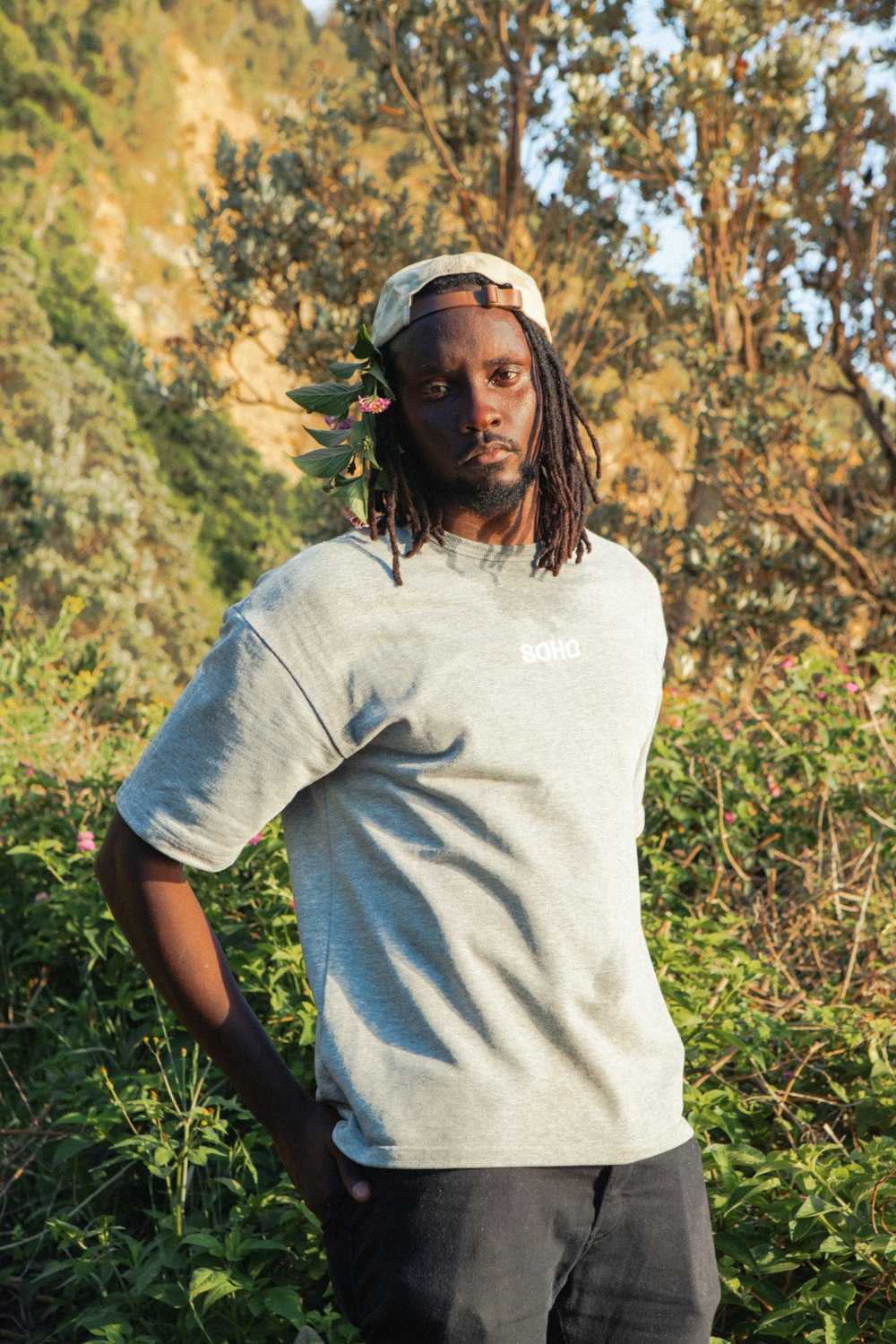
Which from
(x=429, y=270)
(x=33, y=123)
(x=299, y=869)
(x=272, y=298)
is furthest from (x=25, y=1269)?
(x=33, y=123)

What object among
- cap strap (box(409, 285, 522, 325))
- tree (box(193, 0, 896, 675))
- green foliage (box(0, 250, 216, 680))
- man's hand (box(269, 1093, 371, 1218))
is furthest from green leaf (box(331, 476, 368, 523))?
green foliage (box(0, 250, 216, 680))

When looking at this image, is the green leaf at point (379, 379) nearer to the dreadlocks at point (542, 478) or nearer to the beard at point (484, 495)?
the dreadlocks at point (542, 478)

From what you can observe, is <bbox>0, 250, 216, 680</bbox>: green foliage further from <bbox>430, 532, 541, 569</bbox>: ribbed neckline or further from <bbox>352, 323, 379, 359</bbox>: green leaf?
<bbox>430, 532, 541, 569</bbox>: ribbed neckline

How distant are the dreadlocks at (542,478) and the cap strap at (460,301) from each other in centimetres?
2

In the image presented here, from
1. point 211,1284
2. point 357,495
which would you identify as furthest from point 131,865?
Answer: point 211,1284

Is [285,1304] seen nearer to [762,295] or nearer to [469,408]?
[469,408]

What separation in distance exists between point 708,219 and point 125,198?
804 inches

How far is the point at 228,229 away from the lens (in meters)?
7.78

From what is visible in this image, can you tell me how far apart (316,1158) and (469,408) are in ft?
3.14

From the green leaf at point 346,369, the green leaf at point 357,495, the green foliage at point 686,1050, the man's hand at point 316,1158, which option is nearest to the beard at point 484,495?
the green leaf at point 357,495

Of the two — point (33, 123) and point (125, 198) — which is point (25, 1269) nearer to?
point (33, 123)

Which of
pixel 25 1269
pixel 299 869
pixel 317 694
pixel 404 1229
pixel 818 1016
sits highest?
pixel 317 694

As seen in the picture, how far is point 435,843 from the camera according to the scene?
1.37m

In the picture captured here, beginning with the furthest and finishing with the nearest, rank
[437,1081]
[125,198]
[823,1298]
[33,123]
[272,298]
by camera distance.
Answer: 1. [125,198]
2. [33,123]
3. [272,298]
4. [823,1298]
5. [437,1081]
